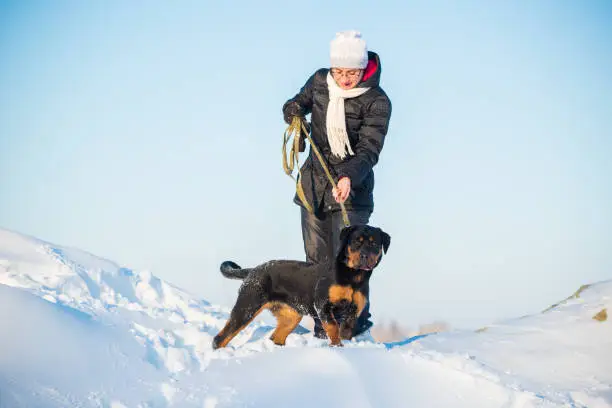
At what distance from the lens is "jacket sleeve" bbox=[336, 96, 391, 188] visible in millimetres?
5145

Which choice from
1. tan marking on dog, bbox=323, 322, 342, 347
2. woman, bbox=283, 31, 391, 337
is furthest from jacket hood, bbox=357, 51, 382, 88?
tan marking on dog, bbox=323, 322, 342, 347

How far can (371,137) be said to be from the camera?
206 inches

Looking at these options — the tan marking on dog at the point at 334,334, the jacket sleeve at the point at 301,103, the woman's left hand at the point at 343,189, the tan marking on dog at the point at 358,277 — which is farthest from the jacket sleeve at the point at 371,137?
the tan marking on dog at the point at 334,334

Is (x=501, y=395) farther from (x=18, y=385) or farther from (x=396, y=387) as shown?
(x=18, y=385)

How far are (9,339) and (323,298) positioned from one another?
6.70ft

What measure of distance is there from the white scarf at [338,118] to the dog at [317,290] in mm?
845

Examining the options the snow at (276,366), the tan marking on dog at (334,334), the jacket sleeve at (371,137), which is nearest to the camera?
the snow at (276,366)

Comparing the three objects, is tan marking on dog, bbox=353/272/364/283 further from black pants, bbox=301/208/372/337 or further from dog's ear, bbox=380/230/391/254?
black pants, bbox=301/208/372/337

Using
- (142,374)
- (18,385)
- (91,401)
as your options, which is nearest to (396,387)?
(142,374)

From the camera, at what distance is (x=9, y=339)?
340cm

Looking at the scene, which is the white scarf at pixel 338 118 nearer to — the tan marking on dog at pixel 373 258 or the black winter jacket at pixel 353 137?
the black winter jacket at pixel 353 137

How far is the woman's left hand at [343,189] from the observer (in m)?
5.01

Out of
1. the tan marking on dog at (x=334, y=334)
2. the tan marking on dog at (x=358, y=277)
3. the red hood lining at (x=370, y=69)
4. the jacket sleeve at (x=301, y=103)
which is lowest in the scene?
the tan marking on dog at (x=334, y=334)

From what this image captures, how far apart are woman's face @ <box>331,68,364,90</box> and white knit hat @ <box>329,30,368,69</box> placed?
0.12 feet
